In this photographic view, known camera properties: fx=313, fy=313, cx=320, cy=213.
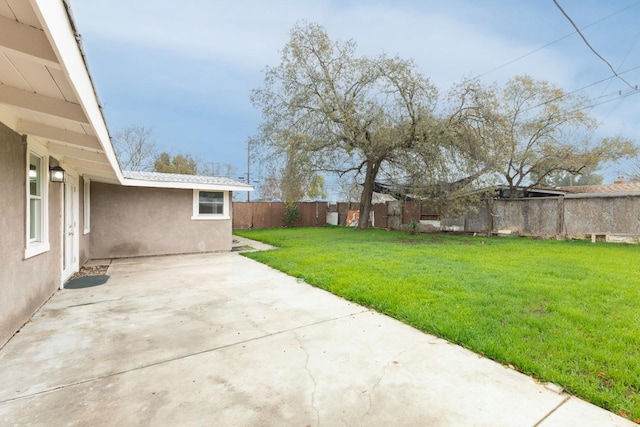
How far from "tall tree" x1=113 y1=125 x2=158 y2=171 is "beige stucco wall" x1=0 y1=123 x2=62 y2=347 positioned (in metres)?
22.2

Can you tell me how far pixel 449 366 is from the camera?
2686 millimetres

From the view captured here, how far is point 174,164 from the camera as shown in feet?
80.6

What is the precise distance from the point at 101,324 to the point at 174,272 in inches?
120

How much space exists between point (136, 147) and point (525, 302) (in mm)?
26051

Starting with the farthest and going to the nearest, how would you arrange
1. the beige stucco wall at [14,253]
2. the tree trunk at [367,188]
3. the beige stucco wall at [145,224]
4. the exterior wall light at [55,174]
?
the tree trunk at [367,188] → the beige stucco wall at [145,224] → the exterior wall light at [55,174] → the beige stucco wall at [14,253]

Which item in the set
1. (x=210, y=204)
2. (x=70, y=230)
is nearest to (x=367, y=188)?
(x=210, y=204)

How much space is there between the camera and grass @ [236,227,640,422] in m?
2.56

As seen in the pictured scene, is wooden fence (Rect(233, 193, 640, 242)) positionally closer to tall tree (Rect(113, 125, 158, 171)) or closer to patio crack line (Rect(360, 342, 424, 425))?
patio crack line (Rect(360, 342, 424, 425))

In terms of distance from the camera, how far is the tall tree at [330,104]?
12023mm

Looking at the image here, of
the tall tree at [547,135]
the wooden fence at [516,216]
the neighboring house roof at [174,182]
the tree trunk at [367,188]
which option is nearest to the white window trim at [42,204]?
the neighboring house roof at [174,182]

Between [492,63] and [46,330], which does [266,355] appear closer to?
[46,330]

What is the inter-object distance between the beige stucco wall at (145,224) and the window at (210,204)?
0.50 ft

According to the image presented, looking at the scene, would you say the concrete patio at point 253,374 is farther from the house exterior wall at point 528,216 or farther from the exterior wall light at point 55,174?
the house exterior wall at point 528,216

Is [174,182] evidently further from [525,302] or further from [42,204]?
[525,302]
